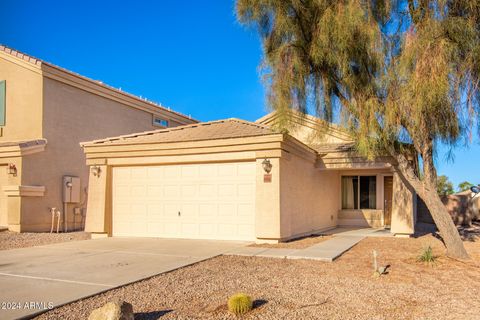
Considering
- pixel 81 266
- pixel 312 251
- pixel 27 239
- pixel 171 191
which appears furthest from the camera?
pixel 27 239

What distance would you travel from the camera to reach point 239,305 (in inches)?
221

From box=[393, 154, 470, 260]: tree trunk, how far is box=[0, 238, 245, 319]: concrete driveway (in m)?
4.86

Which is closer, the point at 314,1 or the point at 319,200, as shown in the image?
the point at 314,1

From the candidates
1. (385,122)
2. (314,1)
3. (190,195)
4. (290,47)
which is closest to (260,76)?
(290,47)

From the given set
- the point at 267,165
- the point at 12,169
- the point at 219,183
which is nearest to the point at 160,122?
the point at 12,169

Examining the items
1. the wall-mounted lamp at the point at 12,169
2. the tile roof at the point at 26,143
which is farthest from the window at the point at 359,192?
the wall-mounted lamp at the point at 12,169

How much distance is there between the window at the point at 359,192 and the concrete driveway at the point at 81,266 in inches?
308

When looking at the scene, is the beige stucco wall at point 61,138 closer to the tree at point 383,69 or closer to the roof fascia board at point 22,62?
the roof fascia board at point 22,62

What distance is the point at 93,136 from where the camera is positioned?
63.8 ft

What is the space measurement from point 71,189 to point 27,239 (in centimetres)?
400

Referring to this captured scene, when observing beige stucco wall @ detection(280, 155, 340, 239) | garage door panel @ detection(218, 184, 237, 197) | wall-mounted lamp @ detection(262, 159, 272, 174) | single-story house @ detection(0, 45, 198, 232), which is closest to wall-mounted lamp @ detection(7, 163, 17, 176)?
single-story house @ detection(0, 45, 198, 232)

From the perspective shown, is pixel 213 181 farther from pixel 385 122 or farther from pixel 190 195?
pixel 385 122

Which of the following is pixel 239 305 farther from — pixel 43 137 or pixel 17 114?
pixel 17 114

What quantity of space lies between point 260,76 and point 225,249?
455cm
